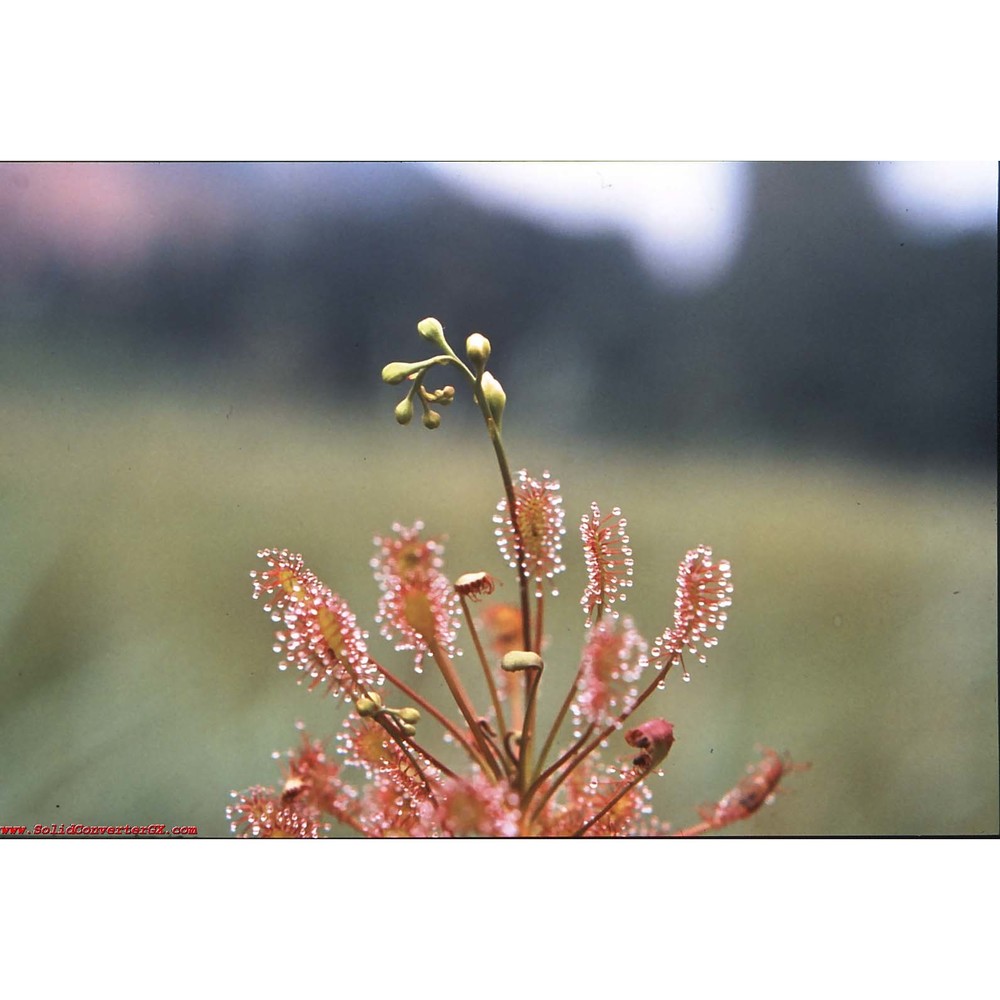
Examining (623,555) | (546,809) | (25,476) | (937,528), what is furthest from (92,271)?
(937,528)

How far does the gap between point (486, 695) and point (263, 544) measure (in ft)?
1.26

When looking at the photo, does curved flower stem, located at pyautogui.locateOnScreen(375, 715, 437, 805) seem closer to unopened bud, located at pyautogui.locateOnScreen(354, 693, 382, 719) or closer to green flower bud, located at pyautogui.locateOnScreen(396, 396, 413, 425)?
unopened bud, located at pyautogui.locateOnScreen(354, 693, 382, 719)

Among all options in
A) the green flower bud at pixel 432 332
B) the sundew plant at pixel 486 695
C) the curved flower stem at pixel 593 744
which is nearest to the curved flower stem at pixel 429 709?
the sundew plant at pixel 486 695

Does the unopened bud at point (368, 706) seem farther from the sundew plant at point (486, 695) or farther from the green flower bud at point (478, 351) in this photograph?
the green flower bud at point (478, 351)

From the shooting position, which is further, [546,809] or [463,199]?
[463,199]

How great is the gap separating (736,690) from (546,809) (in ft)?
1.18

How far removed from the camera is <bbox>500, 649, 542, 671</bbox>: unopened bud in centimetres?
109

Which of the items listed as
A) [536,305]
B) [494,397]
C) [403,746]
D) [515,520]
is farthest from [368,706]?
[536,305]

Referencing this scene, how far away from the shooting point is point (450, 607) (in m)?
1.16

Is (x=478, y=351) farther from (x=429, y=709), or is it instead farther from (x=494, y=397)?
(x=429, y=709)

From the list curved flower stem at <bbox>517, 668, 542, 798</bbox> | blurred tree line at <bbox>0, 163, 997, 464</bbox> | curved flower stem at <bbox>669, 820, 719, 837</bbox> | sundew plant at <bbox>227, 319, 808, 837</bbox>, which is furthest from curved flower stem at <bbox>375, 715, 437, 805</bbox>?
blurred tree line at <bbox>0, 163, 997, 464</bbox>

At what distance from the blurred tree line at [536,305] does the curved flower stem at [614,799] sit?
1.56ft

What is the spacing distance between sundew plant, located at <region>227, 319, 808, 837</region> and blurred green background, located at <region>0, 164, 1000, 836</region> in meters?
0.08

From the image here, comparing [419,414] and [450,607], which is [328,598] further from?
[419,414]
